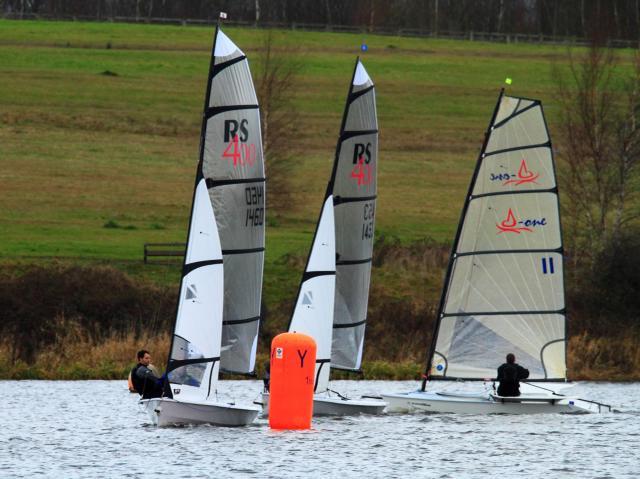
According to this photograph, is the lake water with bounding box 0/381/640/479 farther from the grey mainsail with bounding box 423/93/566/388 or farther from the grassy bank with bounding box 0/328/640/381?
the grassy bank with bounding box 0/328/640/381

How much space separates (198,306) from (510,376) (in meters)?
7.68

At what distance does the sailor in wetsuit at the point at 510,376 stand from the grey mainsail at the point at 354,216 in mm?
3585

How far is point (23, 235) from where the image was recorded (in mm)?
58344

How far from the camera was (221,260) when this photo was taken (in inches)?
1182

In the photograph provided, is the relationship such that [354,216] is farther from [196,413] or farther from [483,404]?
[196,413]

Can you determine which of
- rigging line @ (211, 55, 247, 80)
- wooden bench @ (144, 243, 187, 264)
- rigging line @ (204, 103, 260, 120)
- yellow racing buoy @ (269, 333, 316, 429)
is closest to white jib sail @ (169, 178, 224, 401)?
yellow racing buoy @ (269, 333, 316, 429)

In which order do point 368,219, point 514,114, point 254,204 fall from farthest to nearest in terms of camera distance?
1. point 368,219
2. point 514,114
3. point 254,204

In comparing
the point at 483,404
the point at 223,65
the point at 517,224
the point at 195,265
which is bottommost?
the point at 483,404

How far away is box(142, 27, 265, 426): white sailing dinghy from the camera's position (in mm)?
29859

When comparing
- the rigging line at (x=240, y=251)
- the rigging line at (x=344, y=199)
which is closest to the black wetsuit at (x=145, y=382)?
the rigging line at (x=240, y=251)

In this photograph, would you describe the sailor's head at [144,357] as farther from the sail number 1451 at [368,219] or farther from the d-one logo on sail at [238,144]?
the sail number 1451 at [368,219]

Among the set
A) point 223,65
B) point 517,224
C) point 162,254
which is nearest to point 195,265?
point 223,65

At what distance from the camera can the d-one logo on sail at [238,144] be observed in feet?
101

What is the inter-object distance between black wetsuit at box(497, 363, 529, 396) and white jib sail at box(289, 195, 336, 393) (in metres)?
4.04
